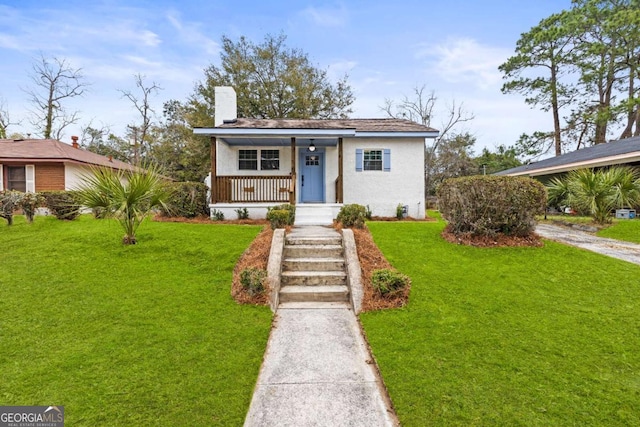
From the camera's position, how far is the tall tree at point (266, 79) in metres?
23.2

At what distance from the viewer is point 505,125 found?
1102 inches

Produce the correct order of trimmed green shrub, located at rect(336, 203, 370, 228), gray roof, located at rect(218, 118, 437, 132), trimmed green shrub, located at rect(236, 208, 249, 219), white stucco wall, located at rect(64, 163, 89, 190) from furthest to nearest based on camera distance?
1. white stucco wall, located at rect(64, 163, 89, 190)
2. gray roof, located at rect(218, 118, 437, 132)
3. trimmed green shrub, located at rect(236, 208, 249, 219)
4. trimmed green shrub, located at rect(336, 203, 370, 228)

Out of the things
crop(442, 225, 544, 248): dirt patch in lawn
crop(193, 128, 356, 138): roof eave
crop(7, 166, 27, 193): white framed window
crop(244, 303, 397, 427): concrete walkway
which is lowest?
crop(244, 303, 397, 427): concrete walkway

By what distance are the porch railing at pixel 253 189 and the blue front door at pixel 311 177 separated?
126 centimetres

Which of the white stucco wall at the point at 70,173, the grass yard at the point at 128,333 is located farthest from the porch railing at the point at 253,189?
the white stucco wall at the point at 70,173

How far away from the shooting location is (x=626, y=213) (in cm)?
1220

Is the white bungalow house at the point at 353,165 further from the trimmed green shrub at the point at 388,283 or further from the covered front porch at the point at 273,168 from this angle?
the trimmed green shrub at the point at 388,283

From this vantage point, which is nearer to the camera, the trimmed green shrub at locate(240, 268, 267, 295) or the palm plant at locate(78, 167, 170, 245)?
the trimmed green shrub at locate(240, 268, 267, 295)

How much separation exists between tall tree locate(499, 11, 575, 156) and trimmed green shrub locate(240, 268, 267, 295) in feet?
93.7

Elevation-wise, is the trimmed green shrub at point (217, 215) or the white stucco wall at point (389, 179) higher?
the white stucco wall at point (389, 179)

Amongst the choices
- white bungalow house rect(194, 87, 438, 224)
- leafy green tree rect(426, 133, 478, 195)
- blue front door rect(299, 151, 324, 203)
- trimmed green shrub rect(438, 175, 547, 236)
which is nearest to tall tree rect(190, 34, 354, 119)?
leafy green tree rect(426, 133, 478, 195)

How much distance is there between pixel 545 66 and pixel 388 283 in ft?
95.4

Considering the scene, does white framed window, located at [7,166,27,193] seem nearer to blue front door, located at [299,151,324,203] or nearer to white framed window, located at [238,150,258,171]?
white framed window, located at [238,150,258,171]

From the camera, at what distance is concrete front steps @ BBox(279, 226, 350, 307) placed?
5.12m
